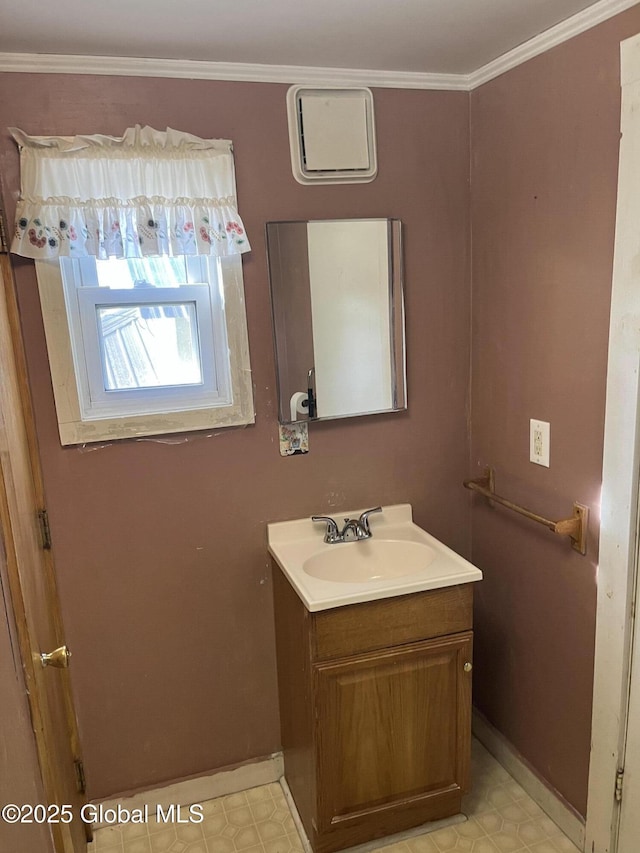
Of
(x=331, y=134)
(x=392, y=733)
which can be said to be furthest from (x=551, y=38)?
(x=392, y=733)

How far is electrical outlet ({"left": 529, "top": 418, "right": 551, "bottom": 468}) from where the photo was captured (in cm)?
182

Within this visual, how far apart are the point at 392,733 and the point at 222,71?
1932 millimetres

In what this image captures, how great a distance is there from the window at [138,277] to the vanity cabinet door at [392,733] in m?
0.83

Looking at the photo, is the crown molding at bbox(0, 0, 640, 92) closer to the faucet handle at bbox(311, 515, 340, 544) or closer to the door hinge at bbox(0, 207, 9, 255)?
the door hinge at bbox(0, 207, 9, 255)

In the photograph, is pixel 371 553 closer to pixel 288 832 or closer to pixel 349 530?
pixel 349 530

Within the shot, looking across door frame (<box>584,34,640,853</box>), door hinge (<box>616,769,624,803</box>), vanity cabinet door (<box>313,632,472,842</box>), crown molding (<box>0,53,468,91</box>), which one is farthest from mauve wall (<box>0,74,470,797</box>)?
door hinge (<box>616,769,624,803</box>)

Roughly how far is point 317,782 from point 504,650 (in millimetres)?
771

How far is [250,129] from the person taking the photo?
1.81 meters

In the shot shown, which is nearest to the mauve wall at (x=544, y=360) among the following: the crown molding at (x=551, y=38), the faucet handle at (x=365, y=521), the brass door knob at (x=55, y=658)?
the crown molding at (x=551, y=38)

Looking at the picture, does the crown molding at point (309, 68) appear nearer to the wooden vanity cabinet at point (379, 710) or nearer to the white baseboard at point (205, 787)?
the wooden vanity cabinet at point (379, 710)

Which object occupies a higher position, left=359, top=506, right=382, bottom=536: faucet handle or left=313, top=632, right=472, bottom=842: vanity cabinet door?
left=359, top=506, right=382, bottom=536: faucet handle

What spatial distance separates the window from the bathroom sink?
517 mm

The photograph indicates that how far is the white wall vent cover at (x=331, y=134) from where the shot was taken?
6.03ft

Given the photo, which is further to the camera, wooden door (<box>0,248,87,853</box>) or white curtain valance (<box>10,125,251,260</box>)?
white curtain valance (<box>10,125,251,260</box>)
